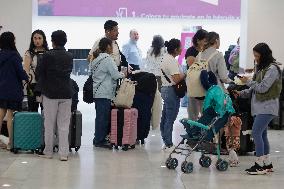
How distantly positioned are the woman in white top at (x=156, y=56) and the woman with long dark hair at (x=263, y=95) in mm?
4171

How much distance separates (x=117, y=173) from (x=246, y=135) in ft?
6.94

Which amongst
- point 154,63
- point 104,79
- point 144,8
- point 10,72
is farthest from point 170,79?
point 144,8

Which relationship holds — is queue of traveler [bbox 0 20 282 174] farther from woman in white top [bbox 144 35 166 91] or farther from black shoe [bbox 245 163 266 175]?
woman in white top [bbox 144 35 166 91]

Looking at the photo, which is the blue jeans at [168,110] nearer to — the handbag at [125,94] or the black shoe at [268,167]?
the handbag at [125,94]

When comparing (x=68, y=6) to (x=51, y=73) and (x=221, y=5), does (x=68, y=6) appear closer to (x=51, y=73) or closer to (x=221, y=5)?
(x=221, y=5)

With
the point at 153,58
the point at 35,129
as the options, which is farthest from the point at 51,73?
the point at 153,58

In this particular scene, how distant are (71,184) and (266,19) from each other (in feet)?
22.6

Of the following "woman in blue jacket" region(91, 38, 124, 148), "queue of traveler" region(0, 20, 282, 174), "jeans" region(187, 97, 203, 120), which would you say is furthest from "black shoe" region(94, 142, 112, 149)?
"jeans" region(187, 97, 203, 120)

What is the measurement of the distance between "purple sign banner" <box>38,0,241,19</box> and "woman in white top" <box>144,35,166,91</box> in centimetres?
436

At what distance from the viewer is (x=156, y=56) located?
37.8 feet

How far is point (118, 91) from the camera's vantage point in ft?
27.6

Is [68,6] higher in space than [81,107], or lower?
higher

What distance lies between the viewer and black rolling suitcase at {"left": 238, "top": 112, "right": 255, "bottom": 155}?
8234mm

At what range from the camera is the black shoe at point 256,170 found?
7.08 meters
